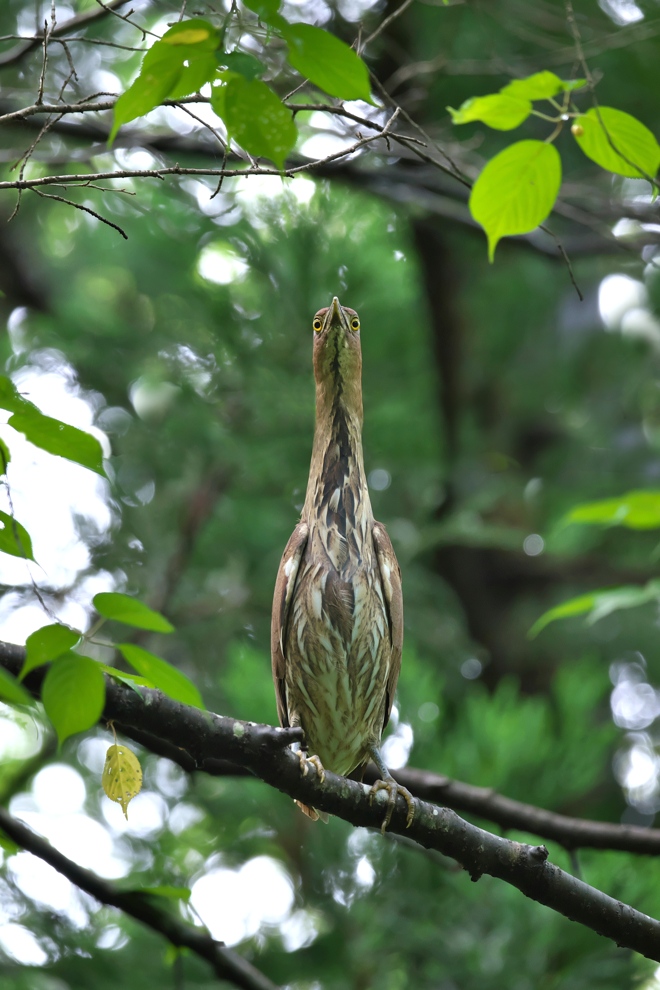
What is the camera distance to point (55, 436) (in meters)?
1.65

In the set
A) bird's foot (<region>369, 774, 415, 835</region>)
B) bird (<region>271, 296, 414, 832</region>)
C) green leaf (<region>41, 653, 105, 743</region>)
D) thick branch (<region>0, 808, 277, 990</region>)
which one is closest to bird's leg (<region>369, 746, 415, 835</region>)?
bird's foot (<region>369, 774, 415, 835</region>)

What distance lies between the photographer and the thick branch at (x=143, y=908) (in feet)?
8.52

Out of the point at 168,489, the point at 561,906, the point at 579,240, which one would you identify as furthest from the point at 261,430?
the point at 561,906

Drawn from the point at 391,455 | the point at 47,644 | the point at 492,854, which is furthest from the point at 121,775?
the point at 391,455

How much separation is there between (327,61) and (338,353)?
203 cm

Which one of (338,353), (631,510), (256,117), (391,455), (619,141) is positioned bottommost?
(391,455)

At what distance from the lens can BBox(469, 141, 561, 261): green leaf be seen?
225 centimetres

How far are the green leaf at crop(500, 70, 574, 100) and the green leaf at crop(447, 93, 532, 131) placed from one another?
16mm

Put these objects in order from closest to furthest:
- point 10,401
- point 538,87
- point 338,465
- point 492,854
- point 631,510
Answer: point 10,401, point 538,87, point 492,854, point 631,510, point 338,465

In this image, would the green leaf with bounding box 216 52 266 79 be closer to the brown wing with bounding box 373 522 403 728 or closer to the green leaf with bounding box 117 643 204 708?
the green leaf with bounding box 117 643 204 708

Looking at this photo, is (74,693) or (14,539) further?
(14,539)

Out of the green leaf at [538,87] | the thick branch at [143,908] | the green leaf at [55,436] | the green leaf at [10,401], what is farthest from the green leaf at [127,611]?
the green leaf at [538,87]

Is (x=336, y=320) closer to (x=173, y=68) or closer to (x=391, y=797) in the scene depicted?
(x=391, y=797)

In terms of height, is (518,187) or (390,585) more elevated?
(518,187)
